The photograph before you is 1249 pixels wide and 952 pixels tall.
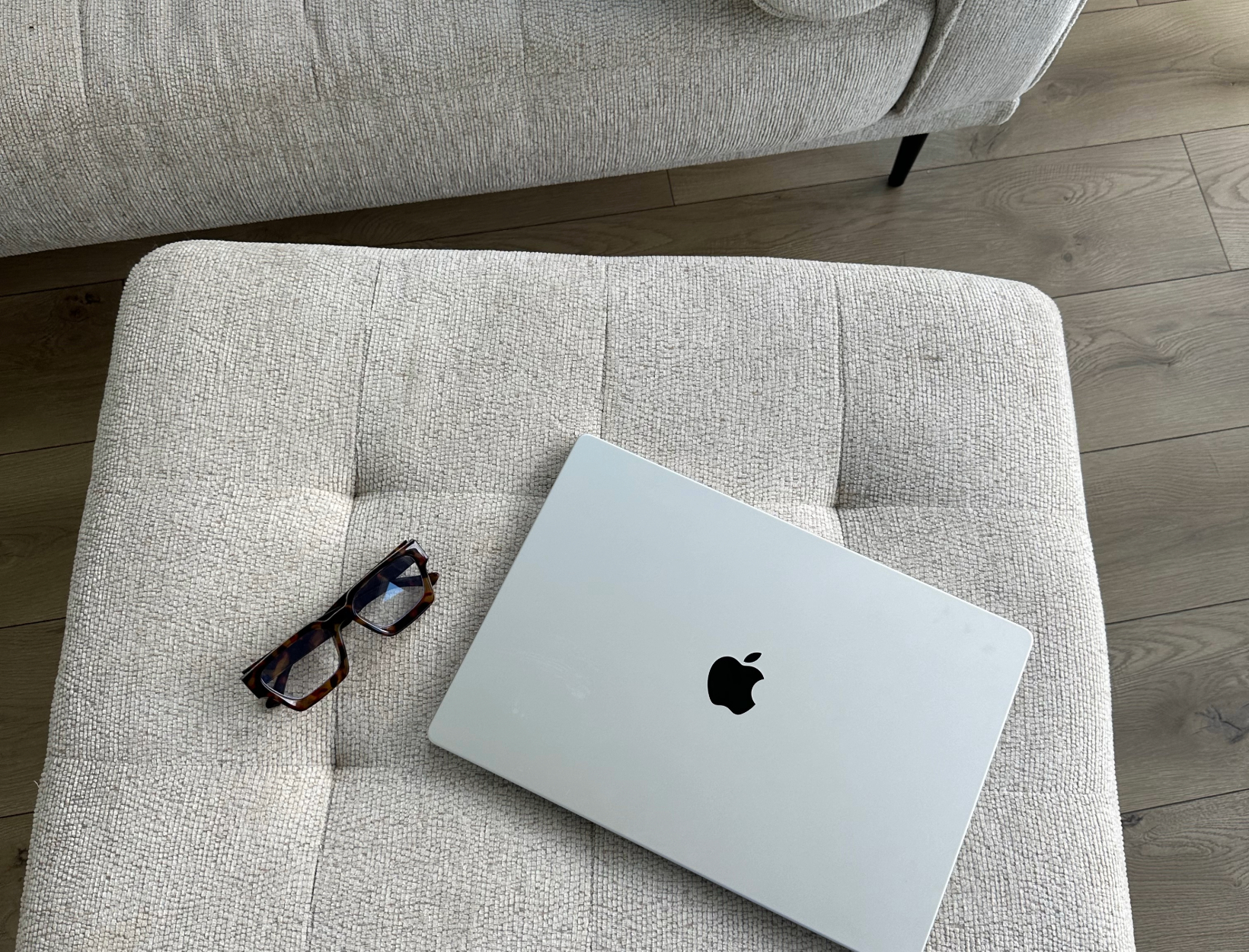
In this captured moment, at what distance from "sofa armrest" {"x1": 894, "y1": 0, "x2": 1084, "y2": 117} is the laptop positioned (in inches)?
24.1

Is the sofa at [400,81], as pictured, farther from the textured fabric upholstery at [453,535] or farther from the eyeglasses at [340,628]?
the eyeglasses at [340,628]

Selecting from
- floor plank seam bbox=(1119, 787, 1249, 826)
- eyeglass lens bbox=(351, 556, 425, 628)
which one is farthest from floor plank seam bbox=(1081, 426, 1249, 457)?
eyeglass lens bbox=(351, 556, 425, 628)

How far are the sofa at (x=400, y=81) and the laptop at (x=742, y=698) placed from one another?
18.3 inches

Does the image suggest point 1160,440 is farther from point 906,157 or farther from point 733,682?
point 733,682

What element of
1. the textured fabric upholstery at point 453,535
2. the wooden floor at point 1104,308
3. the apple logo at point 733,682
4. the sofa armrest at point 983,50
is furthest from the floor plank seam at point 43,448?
the sofa armrest at point 983,50

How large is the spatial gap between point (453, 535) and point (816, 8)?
2.11 ft

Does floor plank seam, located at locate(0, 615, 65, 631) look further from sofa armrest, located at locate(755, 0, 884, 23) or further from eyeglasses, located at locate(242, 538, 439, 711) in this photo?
sofa armrest, located at locate(755, 0, 884, 23)

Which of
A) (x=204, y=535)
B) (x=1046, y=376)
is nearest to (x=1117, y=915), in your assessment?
(x=1046, y=376)

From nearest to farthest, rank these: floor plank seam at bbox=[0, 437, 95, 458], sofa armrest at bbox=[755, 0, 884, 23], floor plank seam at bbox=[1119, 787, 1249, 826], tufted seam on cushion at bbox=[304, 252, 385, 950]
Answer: tufted seam on cushion at bbox=[304, 252, 385, 950] → sofa armrest at bbox=[755, 0, 884, 23] → floor plank seam at bbox=[1119, 787, 1249, 826] → floor plank seam at bbox=[0, 437, 95, 458]

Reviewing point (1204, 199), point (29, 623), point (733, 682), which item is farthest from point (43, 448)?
point (1204, 199)

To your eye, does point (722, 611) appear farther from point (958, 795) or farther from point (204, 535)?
point (204, 535)

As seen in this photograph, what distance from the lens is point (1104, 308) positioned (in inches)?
53.3

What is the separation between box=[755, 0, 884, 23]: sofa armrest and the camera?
91 cm

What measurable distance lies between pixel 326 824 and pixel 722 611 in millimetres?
365
